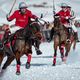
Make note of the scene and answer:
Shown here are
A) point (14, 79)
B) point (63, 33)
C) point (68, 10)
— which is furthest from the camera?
point (68, 10)

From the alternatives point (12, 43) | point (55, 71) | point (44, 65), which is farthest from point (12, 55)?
point (44, 65)

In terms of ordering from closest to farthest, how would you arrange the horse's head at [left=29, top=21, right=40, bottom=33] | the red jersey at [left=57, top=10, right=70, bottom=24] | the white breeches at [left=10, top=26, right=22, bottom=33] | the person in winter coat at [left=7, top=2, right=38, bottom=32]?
the horse's head at [left=29, top=21, right=40, bottom=33] → the white breeches at [left=10, top=26, right=22, bottom=33] → the person in winter coat at [left=7, top=2, right=38, bottom=32] → the red jersey at [left=57, top=10, right=70, bottom=24]

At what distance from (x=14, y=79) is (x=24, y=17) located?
7.06ft

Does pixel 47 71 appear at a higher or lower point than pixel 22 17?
lower

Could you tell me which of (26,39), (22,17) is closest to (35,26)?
(26,39)

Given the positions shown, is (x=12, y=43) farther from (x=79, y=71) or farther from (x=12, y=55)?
(x=79, y=71)

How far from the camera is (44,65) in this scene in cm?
1970

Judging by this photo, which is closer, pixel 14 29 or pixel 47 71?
pixel 14 29

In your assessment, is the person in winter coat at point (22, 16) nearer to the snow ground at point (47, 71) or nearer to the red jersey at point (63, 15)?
the snow ground at point (47, 71)

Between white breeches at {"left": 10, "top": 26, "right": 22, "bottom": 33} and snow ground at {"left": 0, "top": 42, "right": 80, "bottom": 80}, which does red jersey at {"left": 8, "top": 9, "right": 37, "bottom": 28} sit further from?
snow ground at {"left": 0, "top": 42, "right": 80, "bottom": 80}

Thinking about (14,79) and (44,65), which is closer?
(14,79)

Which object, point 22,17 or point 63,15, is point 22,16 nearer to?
point 22,17

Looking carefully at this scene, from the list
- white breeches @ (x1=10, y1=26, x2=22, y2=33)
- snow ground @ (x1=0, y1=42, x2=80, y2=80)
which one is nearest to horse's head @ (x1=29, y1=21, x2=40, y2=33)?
white breeches @ (x1=10, y1=26, x2=22, y2=33)

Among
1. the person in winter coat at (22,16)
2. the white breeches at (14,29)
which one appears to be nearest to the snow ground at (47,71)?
the white breeches at (14,29)
